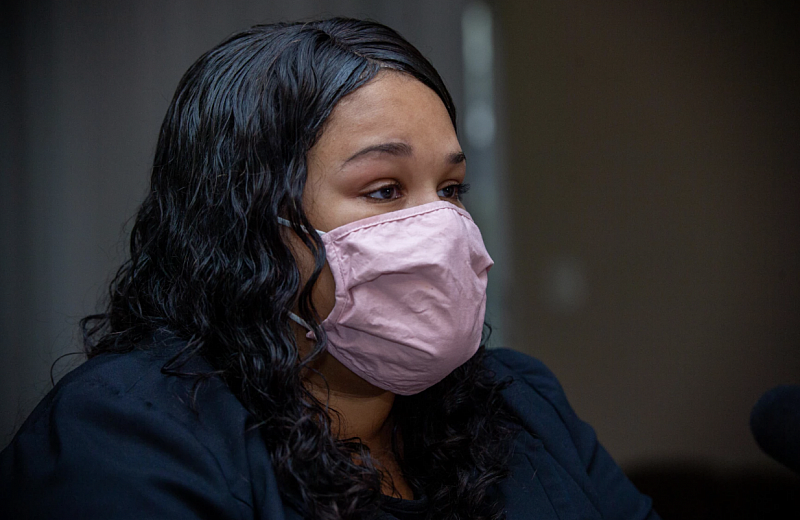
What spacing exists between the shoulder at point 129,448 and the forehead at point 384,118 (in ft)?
1.48

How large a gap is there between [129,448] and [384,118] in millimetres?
648


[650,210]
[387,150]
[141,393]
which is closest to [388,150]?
[387,150]

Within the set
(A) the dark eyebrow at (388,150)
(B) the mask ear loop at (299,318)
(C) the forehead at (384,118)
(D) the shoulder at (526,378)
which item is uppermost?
(C) the forehead at (384,118)

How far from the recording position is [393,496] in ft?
3.87

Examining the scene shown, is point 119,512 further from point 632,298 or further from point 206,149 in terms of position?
point 632,298

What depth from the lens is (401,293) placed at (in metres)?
1.09

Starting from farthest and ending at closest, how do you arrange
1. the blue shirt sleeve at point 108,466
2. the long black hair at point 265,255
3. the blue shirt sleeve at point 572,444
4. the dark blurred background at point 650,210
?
the dark blurred background at point 650,210 < the blue shirt sleeve at point 572,444 < the long black hair at point 265,255 < the blue shirt sleeve at point 108,466

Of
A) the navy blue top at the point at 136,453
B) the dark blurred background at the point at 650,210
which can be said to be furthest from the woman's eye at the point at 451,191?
the dark blurred background at the point at 650,210

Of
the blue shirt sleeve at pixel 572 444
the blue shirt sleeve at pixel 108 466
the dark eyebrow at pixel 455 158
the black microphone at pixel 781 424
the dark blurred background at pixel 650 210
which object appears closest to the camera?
the blue shirt sleeve at pixel 108 466

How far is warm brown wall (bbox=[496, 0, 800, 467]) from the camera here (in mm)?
2408

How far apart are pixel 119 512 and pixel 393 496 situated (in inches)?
19.4

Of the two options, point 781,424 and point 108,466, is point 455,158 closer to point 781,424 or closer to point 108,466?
point 108,466

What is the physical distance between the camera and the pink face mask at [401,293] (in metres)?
1.08

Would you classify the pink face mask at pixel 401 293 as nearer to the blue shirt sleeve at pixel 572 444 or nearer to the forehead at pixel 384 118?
the forehead at pixel 384 118
